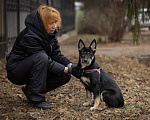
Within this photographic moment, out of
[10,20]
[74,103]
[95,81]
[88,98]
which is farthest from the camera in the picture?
[10,20]

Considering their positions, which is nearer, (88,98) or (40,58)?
(40,58)

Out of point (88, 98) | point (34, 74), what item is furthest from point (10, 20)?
point (88, 98)

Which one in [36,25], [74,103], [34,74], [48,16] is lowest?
[74,103]

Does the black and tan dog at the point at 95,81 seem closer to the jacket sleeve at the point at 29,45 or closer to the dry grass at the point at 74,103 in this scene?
the dry grass at the point at 74,103

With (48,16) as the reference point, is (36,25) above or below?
below

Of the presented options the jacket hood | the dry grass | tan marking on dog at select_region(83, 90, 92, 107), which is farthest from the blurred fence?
tan marking on dog at select_region(83, 90, 92, 107)

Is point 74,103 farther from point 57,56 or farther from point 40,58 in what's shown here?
point 40,58

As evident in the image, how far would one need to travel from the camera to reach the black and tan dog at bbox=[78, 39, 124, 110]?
13.8ft

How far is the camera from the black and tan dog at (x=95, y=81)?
13.8 feet

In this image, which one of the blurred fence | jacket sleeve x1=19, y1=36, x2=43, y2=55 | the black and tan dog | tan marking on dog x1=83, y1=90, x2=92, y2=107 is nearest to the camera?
jacket sleeve x1=19, y1=36, x2=43, y2=55

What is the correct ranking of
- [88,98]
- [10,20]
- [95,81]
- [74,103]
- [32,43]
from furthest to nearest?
1. [10,20]
2. [74,103]
3. [88,98]
4. [95,81]
5. [32,43]

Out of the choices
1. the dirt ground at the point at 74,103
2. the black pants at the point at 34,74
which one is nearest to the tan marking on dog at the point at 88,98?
the dirt ground at the point at 74,103

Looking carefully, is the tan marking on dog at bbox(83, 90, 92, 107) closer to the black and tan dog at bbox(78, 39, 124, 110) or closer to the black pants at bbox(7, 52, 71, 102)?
the black and tan dog at bbox(78, 39, 124, 110)

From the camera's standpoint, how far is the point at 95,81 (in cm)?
421
